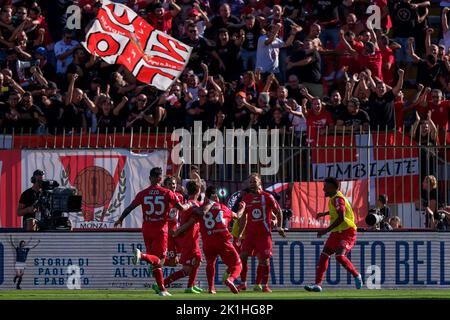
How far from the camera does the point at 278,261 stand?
26234 millimetres

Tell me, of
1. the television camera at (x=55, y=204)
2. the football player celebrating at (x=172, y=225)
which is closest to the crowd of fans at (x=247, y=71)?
the television camera at (x=55, y=204)

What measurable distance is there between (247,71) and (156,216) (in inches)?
241

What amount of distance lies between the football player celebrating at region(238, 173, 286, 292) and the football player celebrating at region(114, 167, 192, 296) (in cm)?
122

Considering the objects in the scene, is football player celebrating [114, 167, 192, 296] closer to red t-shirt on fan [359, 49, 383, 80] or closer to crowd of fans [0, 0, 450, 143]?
crowd of fans [0, 0, 450, 143]

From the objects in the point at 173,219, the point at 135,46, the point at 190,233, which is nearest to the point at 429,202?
the point at 190,233

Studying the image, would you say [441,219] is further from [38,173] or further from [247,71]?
[38,173]

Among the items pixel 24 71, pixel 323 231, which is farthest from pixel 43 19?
pixel 323 231

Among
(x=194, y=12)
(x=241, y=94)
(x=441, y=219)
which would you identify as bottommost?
(x=441, y=219)

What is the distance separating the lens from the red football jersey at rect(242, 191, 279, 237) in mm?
24922

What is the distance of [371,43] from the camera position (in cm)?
2981

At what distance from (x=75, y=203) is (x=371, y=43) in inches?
305

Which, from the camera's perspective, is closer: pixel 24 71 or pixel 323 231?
pixel 323 231

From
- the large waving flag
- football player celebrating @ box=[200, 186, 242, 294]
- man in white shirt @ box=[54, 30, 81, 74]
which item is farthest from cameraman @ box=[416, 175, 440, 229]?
man in white shirt @ box=[54, 30, 81, 74]
